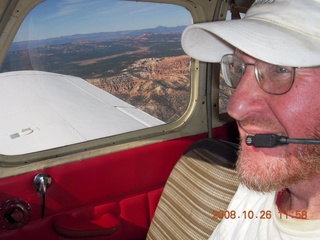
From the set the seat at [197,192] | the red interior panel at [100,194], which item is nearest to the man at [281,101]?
the seat at [197,192]

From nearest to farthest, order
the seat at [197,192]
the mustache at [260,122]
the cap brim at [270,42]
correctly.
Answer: the cap brim at [270,42]
the mustache at [260,122]
the seat at [197,192]

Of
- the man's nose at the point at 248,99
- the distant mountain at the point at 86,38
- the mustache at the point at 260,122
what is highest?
the distant mountain at the point at 86,38

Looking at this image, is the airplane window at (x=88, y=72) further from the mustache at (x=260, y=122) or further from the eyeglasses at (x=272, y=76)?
the mustache at (x=260, y=122)

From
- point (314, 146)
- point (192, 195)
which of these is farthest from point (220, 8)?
point (314, 146)

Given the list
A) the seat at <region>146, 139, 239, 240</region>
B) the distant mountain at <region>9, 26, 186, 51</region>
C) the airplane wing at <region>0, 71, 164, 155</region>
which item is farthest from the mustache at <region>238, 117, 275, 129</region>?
the airplane wing at <region>0, 71, 164, 155</region>

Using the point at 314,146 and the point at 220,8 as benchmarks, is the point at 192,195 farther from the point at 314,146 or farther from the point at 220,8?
the point at 220,8

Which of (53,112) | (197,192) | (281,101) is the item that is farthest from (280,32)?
(53,112)

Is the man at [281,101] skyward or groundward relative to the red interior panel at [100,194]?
skyward
